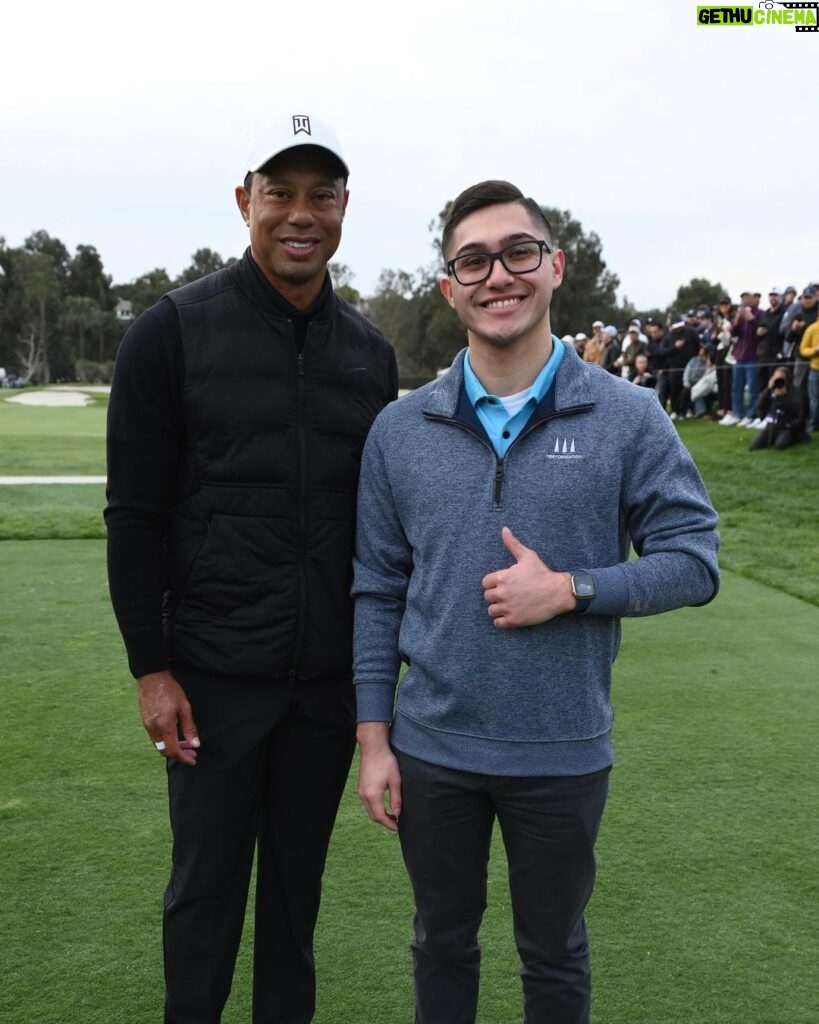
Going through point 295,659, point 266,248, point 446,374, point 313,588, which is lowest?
point 295,659

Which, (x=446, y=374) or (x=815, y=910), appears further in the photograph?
(x=815, y=910)

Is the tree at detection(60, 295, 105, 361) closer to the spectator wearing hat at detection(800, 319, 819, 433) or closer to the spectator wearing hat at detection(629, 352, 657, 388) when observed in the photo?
the spectator wearing hat at detection(629, 352, 657, 388)

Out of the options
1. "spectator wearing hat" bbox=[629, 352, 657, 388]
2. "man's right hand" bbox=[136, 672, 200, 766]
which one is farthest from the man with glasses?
"spectator wearing hat" bbox=[629, 352, 657, 388]

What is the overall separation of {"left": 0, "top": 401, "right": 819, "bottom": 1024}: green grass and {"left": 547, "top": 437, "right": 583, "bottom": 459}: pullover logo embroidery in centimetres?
147

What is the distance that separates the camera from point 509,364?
221cm

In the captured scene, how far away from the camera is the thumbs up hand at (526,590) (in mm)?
2035

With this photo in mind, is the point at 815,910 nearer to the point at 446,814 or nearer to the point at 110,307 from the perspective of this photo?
the point at 446,814

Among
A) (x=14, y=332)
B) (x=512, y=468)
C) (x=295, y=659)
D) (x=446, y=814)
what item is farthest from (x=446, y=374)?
(x=14, y=332)

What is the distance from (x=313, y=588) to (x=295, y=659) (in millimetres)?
162

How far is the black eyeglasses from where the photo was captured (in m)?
2.16

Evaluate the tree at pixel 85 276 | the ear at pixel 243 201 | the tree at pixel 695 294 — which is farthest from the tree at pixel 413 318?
the ear at pixel 243 201

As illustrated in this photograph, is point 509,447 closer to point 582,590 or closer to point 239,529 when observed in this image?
point 582,590

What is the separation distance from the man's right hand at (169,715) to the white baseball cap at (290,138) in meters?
1.15

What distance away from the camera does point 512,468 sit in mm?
2127
